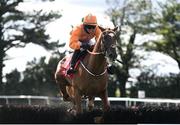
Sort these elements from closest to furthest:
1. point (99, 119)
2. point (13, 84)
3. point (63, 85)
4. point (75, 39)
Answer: point (99, 119), point (75, 39), point (63, 85), point (13, 84)

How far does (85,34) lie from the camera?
12.5 metres

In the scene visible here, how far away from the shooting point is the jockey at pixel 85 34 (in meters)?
12.4

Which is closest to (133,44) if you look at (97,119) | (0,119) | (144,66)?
(144,66)

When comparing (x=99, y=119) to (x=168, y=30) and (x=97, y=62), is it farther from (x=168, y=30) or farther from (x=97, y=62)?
(x=168, y=30)

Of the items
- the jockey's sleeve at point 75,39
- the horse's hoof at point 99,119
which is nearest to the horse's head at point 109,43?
the jockey's sleeve at point 75,39

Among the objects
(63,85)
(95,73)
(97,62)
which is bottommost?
(63,85)

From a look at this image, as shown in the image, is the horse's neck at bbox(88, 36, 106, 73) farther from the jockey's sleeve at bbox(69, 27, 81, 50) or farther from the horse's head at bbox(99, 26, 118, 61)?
the jockey's sleeve at bbox(69, 27, 81, 50)

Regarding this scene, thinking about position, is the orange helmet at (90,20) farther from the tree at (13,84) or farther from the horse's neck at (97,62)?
the tree at (13,84)

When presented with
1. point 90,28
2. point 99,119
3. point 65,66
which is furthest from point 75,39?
point 99,119

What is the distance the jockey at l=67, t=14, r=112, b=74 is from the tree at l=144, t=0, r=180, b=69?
26.1 m

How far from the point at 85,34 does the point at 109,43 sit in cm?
134

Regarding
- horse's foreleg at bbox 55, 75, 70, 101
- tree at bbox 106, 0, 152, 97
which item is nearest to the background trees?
tree at bbox 106, 0, 152, 97

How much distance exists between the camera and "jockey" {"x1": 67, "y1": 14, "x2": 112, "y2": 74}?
1241cm

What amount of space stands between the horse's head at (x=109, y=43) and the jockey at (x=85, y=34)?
73cm
